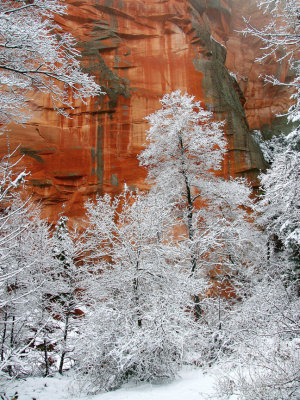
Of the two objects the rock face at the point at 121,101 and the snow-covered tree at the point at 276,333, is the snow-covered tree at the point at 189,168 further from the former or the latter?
the rock face at the point at 121,101

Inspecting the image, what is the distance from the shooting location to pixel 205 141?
10.2 m

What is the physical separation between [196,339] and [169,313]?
1.04 m

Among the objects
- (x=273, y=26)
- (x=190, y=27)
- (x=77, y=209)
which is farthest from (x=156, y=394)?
(x=190, y=27)

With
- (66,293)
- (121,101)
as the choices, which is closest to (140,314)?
(66,293)

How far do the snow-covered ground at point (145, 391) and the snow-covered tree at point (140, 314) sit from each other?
315 millimetres

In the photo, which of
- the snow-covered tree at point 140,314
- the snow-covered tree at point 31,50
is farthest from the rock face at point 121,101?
the snow-covered tree at point 31,50

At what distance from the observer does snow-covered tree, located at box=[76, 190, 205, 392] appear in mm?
6660

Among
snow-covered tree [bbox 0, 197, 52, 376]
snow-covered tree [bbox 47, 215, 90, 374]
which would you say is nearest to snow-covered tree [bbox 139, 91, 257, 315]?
snow-covered tree [bbox 47, 215, 90, 374]

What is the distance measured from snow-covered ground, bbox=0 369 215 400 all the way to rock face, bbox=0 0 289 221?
1210 centimetres

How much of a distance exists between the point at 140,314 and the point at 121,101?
17578 mm

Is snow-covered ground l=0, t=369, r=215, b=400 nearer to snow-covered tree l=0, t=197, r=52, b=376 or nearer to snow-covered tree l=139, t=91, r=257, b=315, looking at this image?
snow-covered tree l=0, t=197, r=52, b=376

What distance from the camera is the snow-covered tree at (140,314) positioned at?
6.66m

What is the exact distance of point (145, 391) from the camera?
6227 mm

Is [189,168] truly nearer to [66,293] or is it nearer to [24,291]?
[66,293]
